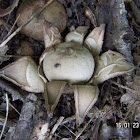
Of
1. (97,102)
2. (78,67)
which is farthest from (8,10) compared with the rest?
(97,102)

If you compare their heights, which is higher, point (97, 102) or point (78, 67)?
point (78, 67)

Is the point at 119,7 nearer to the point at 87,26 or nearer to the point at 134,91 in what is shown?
the point at 87,26

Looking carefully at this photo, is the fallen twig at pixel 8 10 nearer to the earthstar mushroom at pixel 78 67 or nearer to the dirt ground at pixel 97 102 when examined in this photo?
the dirt ground at pixel 97 102

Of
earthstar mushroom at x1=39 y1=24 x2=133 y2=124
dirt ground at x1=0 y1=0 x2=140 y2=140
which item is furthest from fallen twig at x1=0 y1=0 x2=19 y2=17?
earthstar mushroom at x1=39 y1=24 x2=133 y2=124

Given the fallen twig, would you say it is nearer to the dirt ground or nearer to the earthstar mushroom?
the dirt ground

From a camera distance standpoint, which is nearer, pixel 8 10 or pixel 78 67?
pixel 78 67

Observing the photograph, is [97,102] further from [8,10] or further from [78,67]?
[8,10]

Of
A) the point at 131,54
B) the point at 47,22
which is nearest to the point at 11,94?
the point at 47,22

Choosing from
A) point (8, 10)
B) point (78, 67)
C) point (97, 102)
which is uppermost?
point (8, 10)
